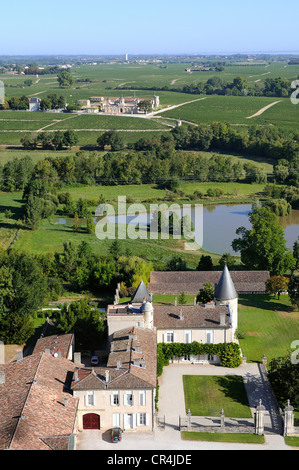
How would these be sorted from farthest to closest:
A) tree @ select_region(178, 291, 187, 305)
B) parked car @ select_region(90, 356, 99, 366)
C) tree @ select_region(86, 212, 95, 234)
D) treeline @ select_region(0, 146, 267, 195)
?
1. treeline @ select_region(0, 146, 267, 195)
2. tree @ select_region(86, 212, 95, 234)
3. tree @ select_region(178, 291, 187, 305)
4. parked car @ select_region(90, 356, 99, 366)

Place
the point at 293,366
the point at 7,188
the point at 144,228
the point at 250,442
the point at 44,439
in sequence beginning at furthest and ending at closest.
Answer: the point at 7,188, the point at 144,228, the point at 293,366, the point at 250,442, the point at 44,439

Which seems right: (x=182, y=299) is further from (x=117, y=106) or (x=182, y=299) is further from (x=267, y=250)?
(x=117, y=106)

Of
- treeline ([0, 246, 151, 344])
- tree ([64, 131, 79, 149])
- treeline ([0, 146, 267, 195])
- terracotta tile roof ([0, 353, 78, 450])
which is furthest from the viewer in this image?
tree ([64, 131, 79, 149])

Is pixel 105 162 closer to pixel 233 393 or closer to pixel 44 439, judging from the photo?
pixel 233 393

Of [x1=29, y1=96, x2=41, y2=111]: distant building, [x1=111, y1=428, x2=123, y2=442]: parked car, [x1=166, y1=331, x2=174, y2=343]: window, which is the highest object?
[x1=29, y1=96, x2=41, y2=111]: distant building

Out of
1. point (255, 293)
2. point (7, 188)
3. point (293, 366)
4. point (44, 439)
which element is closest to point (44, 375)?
point (44, 439)

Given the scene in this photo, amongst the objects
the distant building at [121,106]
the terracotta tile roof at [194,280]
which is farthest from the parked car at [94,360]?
the distant building at [121,106]

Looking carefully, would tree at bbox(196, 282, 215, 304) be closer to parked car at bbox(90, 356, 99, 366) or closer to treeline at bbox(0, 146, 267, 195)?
parked car at bbox(90, 356, 99, 366)

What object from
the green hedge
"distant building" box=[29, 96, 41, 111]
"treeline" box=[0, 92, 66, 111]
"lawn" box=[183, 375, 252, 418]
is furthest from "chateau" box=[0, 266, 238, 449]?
"distant building" box=[29, 96, 41, 111]
